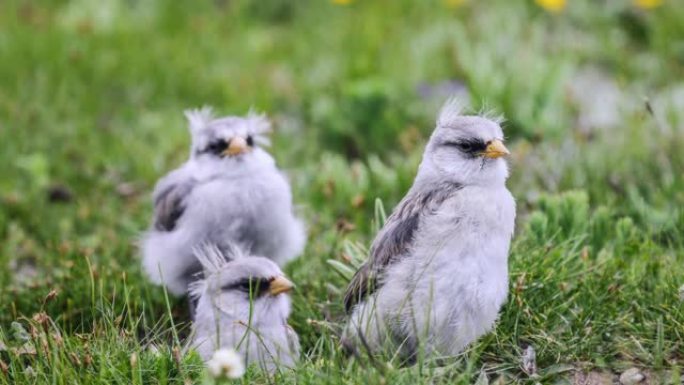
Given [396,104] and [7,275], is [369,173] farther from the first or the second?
[7,275]

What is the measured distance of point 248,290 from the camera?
5617 mm

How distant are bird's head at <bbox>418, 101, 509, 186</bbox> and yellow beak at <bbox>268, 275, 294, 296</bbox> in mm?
851

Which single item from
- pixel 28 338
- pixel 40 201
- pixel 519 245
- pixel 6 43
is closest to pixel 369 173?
pixel 519 245

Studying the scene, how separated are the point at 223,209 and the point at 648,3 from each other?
5.54 metres

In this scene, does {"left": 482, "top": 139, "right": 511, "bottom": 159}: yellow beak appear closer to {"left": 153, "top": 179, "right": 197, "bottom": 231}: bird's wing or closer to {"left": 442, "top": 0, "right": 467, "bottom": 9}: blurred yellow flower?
{"left": 153, "top": 179, "right": 197, "bottom": 231}: bird's wing

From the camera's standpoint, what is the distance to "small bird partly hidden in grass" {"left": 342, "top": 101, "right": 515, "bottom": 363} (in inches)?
194

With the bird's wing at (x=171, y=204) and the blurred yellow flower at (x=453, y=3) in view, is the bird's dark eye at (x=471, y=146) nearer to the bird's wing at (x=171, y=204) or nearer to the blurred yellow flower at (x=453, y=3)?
the bird's wing at (x=171, y=204)

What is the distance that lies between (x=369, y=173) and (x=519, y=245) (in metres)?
1.93

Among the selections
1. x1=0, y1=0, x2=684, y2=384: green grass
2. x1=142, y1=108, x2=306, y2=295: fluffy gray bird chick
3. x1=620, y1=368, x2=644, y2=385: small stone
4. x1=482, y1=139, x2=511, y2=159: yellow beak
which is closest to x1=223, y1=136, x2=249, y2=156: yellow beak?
x1=142, y1=108, x2=306, y2=295: fluffy gray bird chick

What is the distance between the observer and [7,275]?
665 cm

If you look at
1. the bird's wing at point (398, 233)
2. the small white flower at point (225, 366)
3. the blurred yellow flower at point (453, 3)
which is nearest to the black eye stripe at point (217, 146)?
the bird's wing at point (398, 233)

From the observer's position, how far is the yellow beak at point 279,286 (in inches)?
214

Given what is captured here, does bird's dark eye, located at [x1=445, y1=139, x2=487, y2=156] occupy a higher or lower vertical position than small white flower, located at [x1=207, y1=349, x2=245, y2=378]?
higher

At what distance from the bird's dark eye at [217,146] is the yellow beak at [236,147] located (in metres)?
0.05
